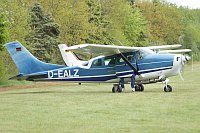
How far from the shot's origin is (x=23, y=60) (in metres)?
25.3

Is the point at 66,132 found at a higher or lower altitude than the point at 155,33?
higher

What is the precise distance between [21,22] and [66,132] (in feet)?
85.3

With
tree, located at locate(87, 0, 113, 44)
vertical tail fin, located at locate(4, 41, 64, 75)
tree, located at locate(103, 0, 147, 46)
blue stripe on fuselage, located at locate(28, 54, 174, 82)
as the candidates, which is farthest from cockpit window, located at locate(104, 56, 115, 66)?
tree, located at locate(103, 0, 147, 46)

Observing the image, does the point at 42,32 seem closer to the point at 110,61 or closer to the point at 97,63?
the point at 97,63

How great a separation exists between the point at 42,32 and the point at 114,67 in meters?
19.7

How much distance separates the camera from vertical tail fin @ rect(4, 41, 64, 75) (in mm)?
25031

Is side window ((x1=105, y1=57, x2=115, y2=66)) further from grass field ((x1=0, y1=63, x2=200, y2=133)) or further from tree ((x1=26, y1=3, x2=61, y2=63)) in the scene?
tree ((x1=26, y1=3, x2=61, y2=63))

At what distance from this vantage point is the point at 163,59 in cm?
2453

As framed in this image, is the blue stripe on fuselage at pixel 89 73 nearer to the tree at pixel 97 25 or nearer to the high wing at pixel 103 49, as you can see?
the high wing at pixel 103 49

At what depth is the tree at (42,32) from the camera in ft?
141

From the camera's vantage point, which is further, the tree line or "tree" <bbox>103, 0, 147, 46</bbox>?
"tree" <bbox>103, 0, 147, 46</bbox>

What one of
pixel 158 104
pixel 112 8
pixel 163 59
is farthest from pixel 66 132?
pixel 112 8

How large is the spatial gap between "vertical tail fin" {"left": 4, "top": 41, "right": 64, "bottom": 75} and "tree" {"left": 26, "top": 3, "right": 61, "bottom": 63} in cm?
1704

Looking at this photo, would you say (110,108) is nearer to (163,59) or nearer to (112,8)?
(163,59)
